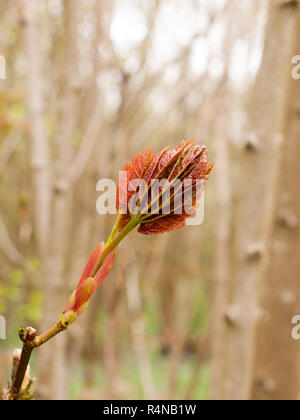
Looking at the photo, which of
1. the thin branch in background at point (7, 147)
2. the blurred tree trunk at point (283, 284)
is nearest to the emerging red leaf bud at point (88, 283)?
the blurred tree trunk at point (283, 284)

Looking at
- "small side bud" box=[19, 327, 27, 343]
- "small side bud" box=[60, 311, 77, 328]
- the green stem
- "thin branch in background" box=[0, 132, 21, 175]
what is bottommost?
"small side bud" box=[19, 327, 27, 343]

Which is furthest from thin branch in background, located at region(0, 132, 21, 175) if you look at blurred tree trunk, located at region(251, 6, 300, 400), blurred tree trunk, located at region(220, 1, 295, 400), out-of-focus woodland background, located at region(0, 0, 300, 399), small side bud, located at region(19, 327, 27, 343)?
small side bud, located at region(19, 327, 27, 343)

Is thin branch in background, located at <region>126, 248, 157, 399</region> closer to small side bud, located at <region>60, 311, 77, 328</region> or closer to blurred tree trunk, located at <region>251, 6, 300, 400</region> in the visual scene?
blurred tree trunk, located at <region>251, 6, 300, 400</region>

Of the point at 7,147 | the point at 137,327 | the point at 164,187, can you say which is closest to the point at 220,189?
the point at 137,327

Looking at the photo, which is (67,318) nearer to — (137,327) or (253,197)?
(253,197)

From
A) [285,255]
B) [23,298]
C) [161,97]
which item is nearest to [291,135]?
[285,255]

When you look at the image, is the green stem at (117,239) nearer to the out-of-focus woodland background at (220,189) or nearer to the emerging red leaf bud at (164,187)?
the emerging red leaf bud at (164,187)
